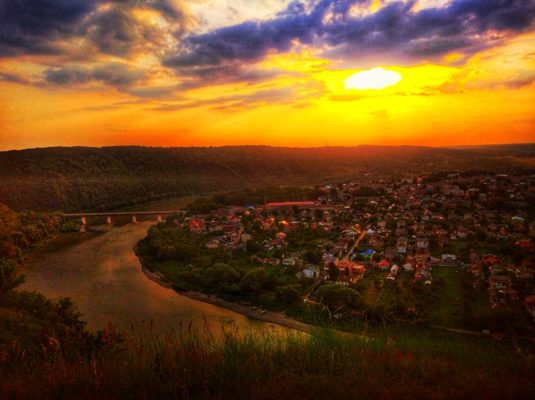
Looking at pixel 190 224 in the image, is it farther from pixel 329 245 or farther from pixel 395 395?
pixel 395 395

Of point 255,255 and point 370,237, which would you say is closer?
point 255,255

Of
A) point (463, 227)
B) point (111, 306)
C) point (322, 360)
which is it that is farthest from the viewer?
point (463, 227)

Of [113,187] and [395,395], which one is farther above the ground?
[395,395]

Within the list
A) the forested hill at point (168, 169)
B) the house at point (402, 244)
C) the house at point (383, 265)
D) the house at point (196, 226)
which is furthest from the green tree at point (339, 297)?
the forested hill at point (168, 169)

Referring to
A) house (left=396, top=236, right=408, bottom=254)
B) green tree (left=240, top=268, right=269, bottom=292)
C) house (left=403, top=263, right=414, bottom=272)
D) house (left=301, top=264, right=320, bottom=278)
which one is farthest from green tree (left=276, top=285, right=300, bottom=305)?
house (left=396, top=236, right=408, bottom=254)

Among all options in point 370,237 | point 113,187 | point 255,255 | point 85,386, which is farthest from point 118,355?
point 113,187

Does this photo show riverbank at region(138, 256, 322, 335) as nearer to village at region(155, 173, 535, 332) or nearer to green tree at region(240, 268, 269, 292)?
green tree at region(240, 268, 269, 292)

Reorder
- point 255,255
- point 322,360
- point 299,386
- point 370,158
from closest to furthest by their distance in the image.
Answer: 1. point 299,386
2. point 322,360
3. point 255,255
4. point 370,158
